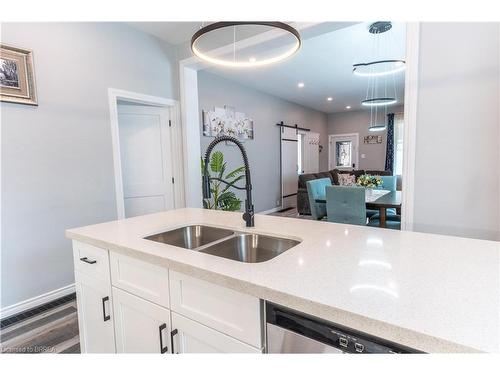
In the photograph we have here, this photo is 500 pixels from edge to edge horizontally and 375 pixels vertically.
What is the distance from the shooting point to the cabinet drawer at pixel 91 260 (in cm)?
132

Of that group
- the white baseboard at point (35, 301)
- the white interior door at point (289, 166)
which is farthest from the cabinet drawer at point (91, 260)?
the white interior door at point (289, 166)

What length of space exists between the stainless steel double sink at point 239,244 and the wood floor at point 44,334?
110 cm

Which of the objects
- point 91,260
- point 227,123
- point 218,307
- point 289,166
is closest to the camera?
point 218,307

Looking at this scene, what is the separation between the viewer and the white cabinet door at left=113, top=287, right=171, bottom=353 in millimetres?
1084

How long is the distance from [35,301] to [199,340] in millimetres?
2216

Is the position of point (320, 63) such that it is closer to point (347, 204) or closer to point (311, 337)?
point (347, 204)

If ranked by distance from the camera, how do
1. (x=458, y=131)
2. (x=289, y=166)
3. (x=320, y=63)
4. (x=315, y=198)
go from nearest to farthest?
(x=458, y=131) → (x=315, y=198) → (x=320, y=63) → (x=289, y=166)

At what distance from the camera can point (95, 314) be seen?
1.43 metres

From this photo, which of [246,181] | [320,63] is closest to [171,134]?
[246,181]

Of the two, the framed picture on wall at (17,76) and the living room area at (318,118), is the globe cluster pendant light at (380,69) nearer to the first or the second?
the living room area at (318,118)

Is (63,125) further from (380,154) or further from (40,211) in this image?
(380,154)

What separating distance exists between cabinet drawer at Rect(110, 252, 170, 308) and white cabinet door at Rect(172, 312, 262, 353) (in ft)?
0.33
